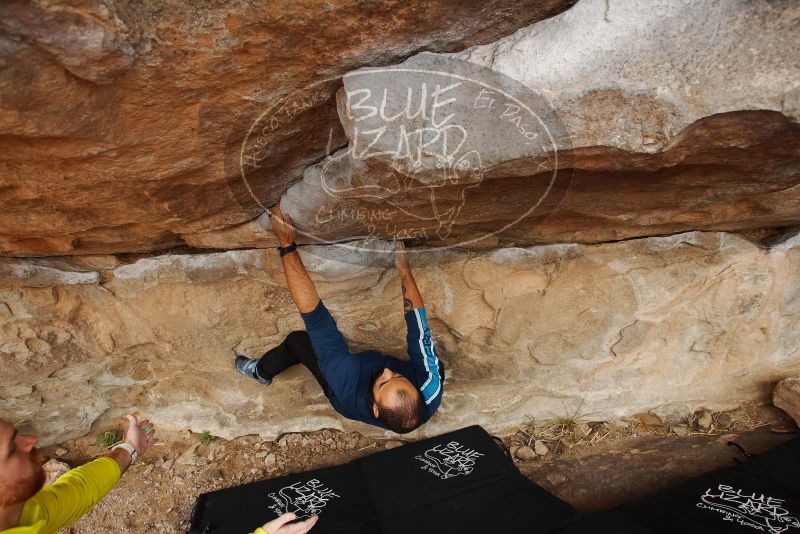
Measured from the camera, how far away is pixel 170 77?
120cm

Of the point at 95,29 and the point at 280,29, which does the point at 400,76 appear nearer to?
the point at 280,29

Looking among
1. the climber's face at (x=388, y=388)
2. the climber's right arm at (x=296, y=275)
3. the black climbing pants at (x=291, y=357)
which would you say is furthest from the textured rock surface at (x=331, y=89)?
the black climbing pants at (x=291, y=357)

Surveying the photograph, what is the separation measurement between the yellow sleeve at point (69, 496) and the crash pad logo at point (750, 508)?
7.85 feet

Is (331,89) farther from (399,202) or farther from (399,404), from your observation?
(399,404)

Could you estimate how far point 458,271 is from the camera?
2.33 m

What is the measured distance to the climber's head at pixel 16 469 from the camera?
1382 mm

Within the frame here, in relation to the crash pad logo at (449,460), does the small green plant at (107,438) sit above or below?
above

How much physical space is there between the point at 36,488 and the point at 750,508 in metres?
2.62

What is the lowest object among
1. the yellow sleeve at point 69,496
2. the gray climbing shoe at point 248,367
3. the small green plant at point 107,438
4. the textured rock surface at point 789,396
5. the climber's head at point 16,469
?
the small green plant at point 107,438

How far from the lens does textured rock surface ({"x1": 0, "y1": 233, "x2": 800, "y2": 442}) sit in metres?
2.27

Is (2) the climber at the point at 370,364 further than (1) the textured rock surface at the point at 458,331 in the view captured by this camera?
No

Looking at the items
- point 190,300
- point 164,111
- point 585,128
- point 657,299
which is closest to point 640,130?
point 585,128

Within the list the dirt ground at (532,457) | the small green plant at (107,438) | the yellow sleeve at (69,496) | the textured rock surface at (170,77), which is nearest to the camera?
the textured rock surface at (170,77)

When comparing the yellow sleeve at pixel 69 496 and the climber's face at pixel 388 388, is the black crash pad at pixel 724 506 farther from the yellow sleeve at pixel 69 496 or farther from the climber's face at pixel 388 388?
the yellow sleeve at pixel 69 496
